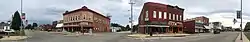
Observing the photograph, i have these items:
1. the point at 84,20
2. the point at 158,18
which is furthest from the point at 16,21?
the point at 158,18

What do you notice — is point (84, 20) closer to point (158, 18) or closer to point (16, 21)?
point (16, 21)

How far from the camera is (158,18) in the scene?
243 feet

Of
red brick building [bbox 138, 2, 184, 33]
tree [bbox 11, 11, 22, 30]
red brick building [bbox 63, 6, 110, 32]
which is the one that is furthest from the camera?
red brick building [bbox 63, 6, 110, 32]

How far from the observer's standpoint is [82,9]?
102062 millimetres

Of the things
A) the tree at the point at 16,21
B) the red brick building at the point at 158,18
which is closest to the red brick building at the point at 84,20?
the tree at the point at 16,21

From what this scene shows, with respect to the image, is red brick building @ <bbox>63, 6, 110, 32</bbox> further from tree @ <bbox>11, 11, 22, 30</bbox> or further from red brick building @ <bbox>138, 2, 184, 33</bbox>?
red brick building @ <bbox>138, 2, 184, 33</bbox>

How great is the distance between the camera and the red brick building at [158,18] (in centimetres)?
7256

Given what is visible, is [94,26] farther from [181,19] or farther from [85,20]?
[181,19]

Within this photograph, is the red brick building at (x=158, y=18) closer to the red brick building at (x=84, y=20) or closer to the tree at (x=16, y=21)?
the red brick building at (x=84, y=20)

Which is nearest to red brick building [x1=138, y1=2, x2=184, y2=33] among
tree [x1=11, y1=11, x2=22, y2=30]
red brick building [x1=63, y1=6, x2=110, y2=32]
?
red brick building [x1=63, y1=6, x2=110, y2=32]

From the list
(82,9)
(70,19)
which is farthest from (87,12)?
(70,19)

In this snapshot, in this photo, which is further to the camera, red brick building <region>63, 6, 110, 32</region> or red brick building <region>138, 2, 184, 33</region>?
red brick building <region>63, 6, 110, 32</region>

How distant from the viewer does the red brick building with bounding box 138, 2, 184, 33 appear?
7256cm

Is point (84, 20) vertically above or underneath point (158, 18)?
underneath
